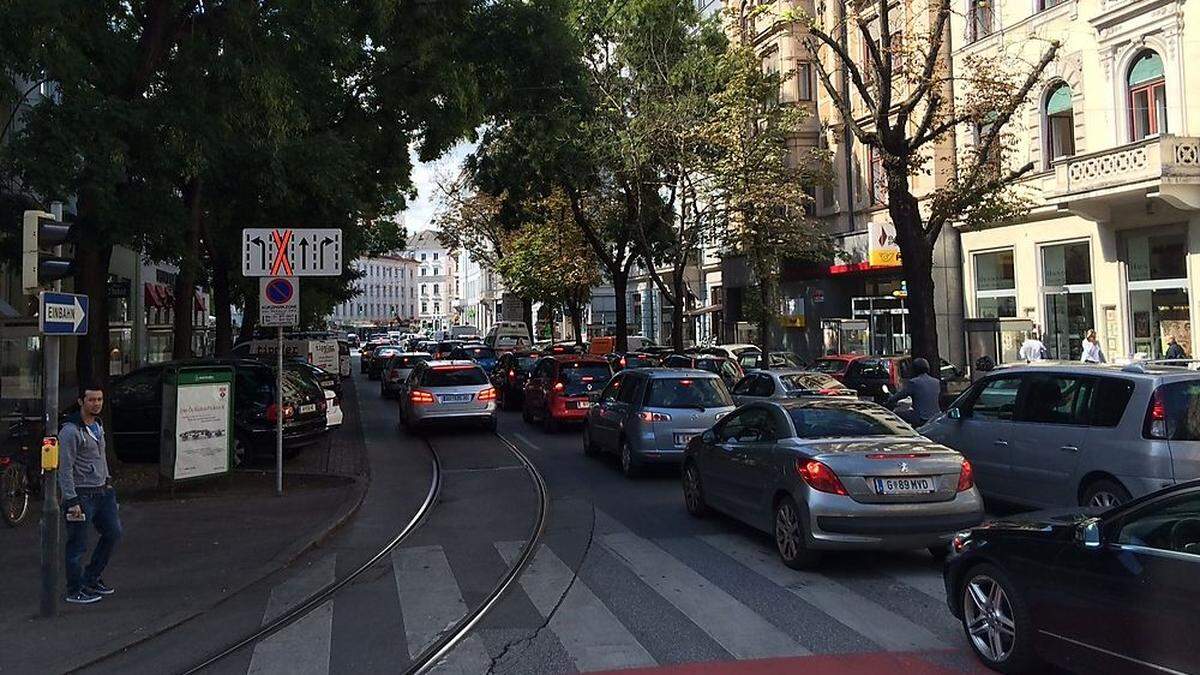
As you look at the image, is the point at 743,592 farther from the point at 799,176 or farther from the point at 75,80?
the point at 799,176

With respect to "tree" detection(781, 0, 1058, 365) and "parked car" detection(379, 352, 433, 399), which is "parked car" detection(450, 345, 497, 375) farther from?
"tree" detection(781, 0, 1058, 365)

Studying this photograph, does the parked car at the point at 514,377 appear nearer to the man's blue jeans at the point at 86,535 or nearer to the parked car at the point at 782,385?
the parked car at the point at 782,385

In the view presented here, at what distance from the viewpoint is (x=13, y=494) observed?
961 cm

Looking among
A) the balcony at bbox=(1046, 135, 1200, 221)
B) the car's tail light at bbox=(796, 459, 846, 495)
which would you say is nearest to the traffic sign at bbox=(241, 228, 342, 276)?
the car's tail light at bbox=(796, 459, 846, 495)

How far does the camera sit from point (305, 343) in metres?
28.9

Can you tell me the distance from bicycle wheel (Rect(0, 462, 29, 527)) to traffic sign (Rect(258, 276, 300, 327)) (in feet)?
10.7

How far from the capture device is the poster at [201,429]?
36.2ft

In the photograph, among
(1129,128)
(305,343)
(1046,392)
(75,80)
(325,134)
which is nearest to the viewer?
(1046,392)

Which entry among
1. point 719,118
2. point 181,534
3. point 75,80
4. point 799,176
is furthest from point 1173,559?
point 799,176

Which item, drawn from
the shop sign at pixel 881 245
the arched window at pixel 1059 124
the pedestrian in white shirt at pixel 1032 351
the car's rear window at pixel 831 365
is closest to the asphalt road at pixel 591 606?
the car's rear window at pixel 831 365

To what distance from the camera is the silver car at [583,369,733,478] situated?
12.2 m

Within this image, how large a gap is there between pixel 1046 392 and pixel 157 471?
1147 cm

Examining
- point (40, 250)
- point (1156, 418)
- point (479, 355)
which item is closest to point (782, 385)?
point (1156, 418)

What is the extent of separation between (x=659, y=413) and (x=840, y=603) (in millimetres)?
5931
